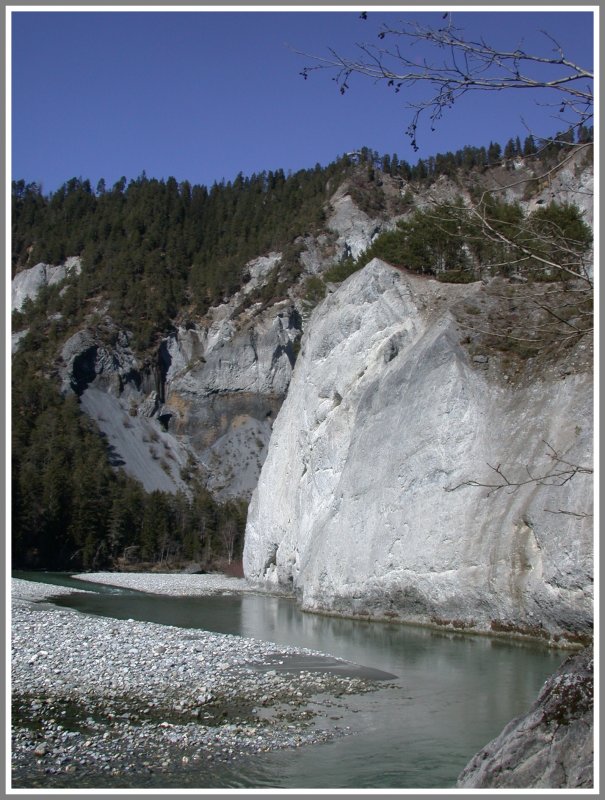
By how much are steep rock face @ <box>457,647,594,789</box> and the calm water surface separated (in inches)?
122

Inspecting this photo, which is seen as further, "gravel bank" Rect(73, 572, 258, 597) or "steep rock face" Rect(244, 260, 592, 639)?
"gravel bank" Rect(73, 572, 258, 597)

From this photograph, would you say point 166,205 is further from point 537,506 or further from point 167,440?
point 537,506

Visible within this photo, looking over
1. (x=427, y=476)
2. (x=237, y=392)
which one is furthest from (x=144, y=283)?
(x=427, y=476)

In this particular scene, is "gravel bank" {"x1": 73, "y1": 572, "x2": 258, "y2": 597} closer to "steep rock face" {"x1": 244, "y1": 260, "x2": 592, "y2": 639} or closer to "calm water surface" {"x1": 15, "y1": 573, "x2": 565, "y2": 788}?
"steep rock face" {"x1": 244, "y1": 260, "x2": 592, "y2": 639}

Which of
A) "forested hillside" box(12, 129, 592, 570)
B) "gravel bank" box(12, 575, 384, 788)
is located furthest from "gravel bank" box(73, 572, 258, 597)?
"gravel bank" box(12, 575, 384, 788)

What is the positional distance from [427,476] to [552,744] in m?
19.4

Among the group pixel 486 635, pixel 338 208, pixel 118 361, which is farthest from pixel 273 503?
pixel 338 208

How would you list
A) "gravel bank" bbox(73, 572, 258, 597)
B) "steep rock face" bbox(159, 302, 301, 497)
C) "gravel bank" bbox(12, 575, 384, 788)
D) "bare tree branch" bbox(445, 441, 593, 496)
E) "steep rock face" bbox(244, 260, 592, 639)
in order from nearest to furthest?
"bare tree branch" bbox(445, 441, 593, 496) < "gravel bank" bbox(12, 575, 384, 788) < "steep rock face" bbox(244, 260, 592, 639) < "gravel bank" bbox(73, 572, 258, 597) < "steep rock face" bbox(159, 302, 301, 497)

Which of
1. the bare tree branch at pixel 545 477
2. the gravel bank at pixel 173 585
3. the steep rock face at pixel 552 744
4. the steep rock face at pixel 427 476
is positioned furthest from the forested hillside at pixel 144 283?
the steep rock face at pixel 552 744

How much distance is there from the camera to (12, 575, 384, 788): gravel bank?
959 centimetres

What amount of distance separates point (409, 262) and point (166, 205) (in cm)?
10892

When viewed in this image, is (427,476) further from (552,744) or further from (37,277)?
(37,277)

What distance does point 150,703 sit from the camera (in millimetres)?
12570

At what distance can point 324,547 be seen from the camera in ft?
97.1
